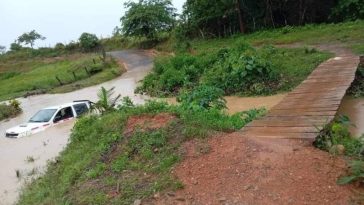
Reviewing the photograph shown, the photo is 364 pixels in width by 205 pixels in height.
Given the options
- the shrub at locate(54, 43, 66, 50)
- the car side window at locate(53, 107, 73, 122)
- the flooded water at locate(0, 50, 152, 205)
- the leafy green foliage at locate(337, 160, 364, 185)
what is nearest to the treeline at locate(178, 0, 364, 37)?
the flooded water at locate(0, 50, 152, 205)

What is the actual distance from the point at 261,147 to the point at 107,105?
7056 mm

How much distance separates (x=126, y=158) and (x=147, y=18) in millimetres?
37980

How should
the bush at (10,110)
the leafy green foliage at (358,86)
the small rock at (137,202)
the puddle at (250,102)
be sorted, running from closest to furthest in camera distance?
the small rock at (137,202) < the leafy green foliage at (358,86) < the puddle at (250,102) < the bush at (10,110)

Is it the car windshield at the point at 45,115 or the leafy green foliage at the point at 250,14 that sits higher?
the leafy green foliage at the point at 250,14

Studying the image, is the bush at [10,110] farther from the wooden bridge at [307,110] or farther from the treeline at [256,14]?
the treeline at [256,14]

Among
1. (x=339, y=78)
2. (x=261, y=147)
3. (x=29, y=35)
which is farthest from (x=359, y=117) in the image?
(x=29, y=35)

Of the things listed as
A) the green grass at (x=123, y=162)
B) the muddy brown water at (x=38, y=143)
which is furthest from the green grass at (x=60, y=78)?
the green grass at (x=123, y=162)

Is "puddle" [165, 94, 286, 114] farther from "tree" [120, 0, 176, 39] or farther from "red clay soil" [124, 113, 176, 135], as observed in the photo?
"tree" [120, 0, 176, 39]

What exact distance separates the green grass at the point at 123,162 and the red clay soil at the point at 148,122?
14 centimetres

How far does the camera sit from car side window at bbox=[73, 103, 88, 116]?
17.8m

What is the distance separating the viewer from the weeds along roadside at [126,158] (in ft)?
23.4

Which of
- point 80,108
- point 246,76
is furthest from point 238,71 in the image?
point 80,108

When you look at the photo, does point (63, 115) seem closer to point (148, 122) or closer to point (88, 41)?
point (148, 122)

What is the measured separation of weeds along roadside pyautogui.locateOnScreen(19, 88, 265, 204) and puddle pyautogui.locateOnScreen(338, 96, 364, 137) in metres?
2.30
